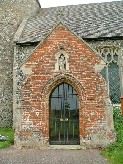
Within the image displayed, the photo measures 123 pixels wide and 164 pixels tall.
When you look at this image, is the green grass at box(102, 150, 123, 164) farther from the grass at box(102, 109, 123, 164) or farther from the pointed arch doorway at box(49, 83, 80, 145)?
the pointed arch doorway at box(49, 83, 80, 145)

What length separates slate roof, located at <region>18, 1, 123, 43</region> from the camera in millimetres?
18312

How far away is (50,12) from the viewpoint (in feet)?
76.2

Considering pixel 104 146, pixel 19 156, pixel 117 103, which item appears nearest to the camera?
pixel 19 156

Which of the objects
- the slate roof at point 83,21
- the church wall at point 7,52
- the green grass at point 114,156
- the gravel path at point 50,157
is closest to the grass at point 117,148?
the green grass at point 114,156

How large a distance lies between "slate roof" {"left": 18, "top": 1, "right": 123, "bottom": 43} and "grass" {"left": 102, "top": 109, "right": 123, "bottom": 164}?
257 inches

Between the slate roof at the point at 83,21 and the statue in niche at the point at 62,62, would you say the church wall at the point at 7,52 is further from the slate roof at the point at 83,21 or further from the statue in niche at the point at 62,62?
the statue in niche at the point at 62,62

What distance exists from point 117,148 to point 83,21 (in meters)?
11.9

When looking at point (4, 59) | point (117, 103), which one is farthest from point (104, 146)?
point (4, 59)

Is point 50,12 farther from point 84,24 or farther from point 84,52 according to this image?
point 84,52

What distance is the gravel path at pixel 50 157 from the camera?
8.89 metres

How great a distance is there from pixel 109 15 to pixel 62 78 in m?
10.5

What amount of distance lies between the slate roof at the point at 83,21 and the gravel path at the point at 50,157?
9.12 m

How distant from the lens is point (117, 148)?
1066 cm

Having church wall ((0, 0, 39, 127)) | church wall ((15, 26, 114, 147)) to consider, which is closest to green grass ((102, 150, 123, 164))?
church wall ((15, 26, 114, 147))
